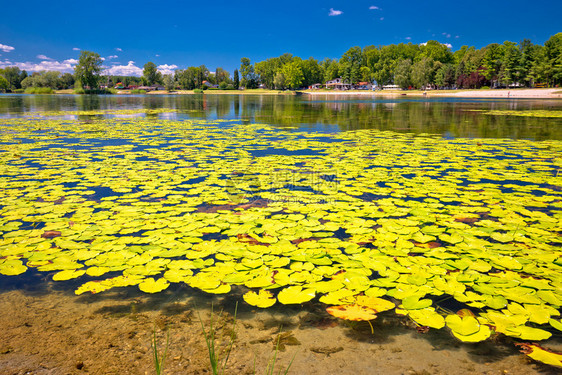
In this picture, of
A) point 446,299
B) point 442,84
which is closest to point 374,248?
point 446,299

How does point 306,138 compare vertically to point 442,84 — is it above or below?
below

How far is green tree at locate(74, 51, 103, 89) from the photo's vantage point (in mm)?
89750

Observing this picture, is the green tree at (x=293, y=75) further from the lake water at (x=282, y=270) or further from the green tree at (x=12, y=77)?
the lake water at (x=282, y=270)

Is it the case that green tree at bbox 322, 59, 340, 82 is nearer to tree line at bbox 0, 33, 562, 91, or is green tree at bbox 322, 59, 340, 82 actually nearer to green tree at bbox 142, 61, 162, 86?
tree line at bbox 0, 33, 562, 91

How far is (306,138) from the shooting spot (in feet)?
37.8

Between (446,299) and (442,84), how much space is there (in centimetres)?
9351

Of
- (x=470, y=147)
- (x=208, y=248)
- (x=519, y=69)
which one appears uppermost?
(x=519, y=69)

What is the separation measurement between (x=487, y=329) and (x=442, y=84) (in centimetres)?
9382

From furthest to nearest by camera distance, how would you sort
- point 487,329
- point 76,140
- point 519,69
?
1. point 519,69
2. point 76,140
3. point 487,329

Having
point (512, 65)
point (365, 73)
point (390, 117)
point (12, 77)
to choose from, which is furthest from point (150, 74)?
point (390, 117)

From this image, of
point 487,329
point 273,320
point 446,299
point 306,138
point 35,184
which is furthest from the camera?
point 306,138

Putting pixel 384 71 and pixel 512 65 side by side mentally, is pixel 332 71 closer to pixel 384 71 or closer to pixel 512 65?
pixel 384 71

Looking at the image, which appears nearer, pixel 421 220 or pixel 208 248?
pixel 208 248

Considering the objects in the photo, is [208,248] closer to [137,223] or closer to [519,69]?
[137,223]
